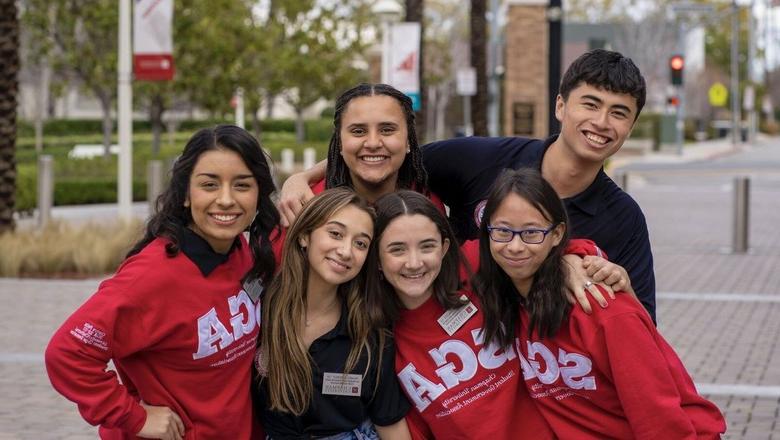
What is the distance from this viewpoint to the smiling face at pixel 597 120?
3840 mm

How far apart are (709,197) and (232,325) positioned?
23480 millimetres

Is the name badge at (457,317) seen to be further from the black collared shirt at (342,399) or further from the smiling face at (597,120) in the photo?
the smiling face at (597,120)

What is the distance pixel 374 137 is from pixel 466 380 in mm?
819

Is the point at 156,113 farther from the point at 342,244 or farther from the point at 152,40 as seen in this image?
the point at 342,244

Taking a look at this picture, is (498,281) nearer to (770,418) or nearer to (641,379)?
(641,379)

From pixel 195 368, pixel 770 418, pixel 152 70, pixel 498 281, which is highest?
pixel 152 70

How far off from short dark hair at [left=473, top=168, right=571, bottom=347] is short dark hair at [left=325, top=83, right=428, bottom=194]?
495 mm

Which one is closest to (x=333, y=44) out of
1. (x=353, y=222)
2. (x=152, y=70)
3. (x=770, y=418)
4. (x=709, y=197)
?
(x=709, y=197)

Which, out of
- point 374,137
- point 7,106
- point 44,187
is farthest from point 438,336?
point 44,187

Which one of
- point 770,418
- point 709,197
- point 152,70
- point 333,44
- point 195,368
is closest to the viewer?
point 195,368

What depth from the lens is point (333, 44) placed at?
1371 inches

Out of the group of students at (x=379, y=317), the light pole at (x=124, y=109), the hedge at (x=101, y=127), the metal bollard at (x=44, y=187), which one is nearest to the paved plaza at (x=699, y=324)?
the light pole at (x=124, y=109)

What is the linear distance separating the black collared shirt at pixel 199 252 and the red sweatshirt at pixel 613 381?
0.92m

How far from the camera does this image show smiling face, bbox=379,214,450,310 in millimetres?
3668
